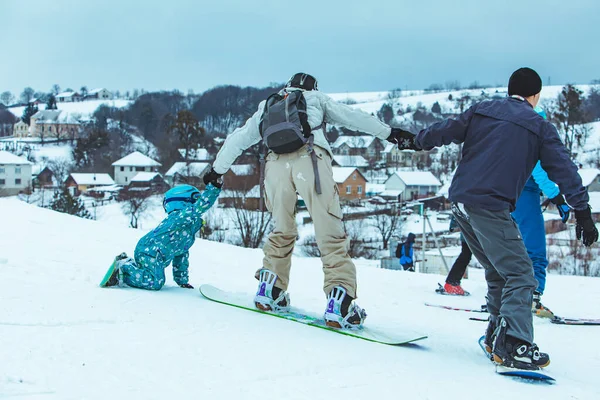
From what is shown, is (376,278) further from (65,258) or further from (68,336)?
(68,336)

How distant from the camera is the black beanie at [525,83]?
3412mm

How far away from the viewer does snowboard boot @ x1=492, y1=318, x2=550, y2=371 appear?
297 cm

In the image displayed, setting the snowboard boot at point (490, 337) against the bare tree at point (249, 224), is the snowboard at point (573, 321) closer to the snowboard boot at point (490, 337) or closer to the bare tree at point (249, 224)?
the snowboard boot at point (490, 337)

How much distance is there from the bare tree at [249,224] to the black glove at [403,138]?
96.6 ft

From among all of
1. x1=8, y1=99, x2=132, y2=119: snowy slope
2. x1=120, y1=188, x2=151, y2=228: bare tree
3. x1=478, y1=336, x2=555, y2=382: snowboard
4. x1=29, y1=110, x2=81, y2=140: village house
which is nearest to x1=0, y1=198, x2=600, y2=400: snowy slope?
x1=478, y1=336, x2=555, y2=382: snowboard

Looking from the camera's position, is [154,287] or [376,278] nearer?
[154,287]

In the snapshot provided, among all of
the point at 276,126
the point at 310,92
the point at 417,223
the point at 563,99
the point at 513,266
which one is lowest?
the point at 417,223

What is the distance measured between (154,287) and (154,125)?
4598 inches

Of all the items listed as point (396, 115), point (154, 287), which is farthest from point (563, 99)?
point (396, 115)

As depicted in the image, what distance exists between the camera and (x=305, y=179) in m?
3.82

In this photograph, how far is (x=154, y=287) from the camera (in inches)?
181

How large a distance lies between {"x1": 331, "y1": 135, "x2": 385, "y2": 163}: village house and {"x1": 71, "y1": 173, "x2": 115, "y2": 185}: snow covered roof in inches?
1676

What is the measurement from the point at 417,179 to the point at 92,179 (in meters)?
43.0

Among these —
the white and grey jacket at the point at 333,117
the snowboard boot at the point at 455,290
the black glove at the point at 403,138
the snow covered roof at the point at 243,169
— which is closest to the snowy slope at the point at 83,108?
the snow covered roof at the point at 243,169
